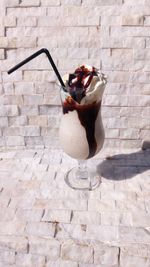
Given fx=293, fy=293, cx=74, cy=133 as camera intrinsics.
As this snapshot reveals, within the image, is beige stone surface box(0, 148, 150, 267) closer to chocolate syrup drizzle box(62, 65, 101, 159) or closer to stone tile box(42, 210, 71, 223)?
stone tile box(42, 210, 71, 223)

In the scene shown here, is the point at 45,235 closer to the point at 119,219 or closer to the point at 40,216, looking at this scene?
the point at 40,216

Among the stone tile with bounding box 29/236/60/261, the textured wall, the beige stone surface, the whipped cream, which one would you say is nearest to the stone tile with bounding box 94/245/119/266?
the beige stone surface

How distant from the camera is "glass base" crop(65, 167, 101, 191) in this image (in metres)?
1.11

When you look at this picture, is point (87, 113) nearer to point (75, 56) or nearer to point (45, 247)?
point (75, 56)

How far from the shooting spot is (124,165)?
1.23 meters

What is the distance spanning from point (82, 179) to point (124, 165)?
197mm

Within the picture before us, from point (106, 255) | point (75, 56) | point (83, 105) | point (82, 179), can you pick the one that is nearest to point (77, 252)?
point (106, 255)

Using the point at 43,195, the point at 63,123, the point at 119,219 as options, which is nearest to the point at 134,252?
the point at 119,219

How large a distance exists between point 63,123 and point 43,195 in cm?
27

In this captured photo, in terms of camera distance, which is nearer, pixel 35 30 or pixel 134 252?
pixel 134 252

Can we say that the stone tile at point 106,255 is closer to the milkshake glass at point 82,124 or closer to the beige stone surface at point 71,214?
the beige stone surface at point 71,214

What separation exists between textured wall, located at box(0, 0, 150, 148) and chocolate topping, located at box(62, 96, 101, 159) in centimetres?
26

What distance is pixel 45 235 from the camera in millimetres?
893

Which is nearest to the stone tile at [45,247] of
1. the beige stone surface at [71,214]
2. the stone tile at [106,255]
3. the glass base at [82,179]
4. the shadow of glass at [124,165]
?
the beige stone surface at [71,214]
